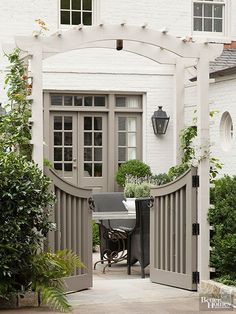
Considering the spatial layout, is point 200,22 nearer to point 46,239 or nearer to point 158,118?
point 158,118

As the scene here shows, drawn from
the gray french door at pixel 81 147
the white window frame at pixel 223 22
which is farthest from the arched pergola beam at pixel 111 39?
the white window frame at pixel 223 22

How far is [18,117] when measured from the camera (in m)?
8.38

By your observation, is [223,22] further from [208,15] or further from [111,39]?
[111,39]

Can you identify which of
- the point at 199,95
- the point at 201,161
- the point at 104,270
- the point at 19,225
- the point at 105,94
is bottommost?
the point at 104,270

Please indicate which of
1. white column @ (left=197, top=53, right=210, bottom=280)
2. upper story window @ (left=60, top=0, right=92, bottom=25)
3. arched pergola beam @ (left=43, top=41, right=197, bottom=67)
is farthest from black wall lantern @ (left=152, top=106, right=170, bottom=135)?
white column @ (left=197, top=53, right=210, bottom=280)

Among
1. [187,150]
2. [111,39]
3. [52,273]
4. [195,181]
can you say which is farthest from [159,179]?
[52,273]

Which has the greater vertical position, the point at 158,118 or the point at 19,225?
the point at 158,118

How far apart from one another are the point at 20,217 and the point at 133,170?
7.33m

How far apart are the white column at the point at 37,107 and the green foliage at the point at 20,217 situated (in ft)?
0.76

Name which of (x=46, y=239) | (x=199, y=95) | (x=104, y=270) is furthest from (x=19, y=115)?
(x=104, y=270)

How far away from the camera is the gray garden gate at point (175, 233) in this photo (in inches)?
338

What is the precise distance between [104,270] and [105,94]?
566cm

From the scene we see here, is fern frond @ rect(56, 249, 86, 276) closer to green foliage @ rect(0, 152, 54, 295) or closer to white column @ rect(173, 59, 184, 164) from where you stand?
green foliage @ rect(0, 152, 54, 295)

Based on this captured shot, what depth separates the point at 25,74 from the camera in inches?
336
